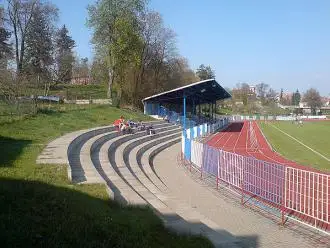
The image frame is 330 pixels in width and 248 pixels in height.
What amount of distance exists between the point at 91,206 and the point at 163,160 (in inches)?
630

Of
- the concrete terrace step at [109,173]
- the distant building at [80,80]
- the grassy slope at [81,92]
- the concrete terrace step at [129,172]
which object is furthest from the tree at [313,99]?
the concrete terrace step at [109,173]

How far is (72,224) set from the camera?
5820 mm

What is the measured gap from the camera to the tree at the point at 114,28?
1921 inches

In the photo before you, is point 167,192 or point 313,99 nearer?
point 167,192

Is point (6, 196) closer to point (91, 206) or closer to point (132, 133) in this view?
point (91, 206)

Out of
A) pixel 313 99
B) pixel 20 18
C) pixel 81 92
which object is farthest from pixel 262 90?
pixel 20 18

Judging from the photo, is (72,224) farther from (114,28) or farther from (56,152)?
(114,28)

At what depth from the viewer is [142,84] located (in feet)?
200

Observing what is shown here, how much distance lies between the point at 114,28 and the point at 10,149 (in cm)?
3682

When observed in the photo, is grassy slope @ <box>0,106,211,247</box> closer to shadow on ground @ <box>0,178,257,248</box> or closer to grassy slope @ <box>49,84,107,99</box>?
shadow on ground @ <box>0,178,257,248</box>

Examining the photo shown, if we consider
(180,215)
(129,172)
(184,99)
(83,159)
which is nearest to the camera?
(180,215)

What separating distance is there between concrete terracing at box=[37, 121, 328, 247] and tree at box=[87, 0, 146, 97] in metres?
26.1

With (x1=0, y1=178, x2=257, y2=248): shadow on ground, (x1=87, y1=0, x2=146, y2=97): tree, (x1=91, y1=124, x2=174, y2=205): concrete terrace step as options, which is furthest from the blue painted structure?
(x1=0, y1=178, x2=257, y2=248): shadow on ground

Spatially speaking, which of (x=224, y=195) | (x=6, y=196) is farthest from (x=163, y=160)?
(x=6, y=196)
